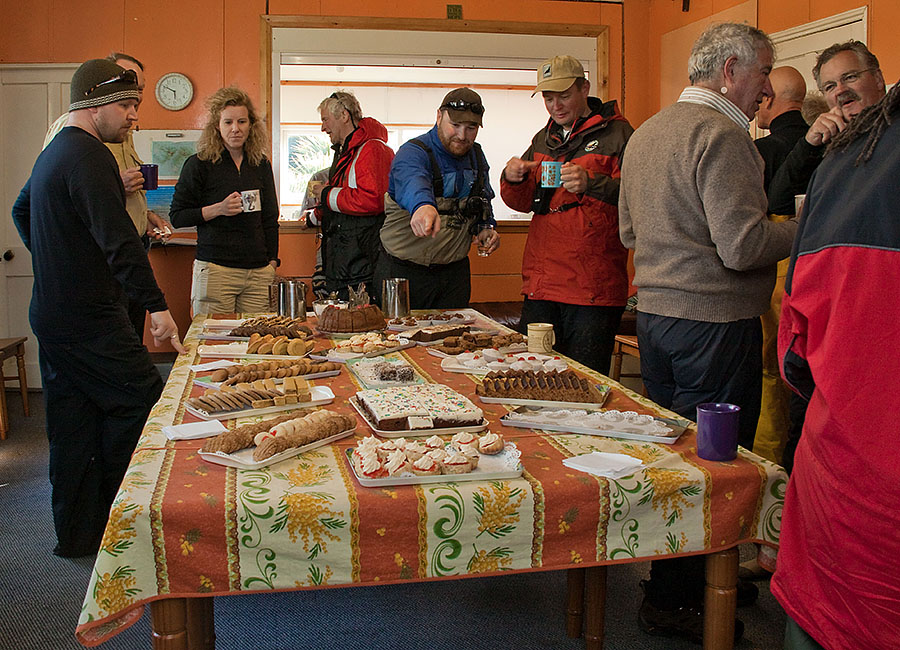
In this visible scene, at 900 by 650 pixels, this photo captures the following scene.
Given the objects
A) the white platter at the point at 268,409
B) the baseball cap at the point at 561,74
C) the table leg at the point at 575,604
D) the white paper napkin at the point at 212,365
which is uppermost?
the baseball cap at the point at 561,74

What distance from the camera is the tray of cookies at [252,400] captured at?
5.69ft

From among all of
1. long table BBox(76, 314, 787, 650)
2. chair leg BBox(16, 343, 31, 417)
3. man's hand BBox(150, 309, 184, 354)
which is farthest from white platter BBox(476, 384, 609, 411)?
chair leg BBox(16, 343, 31, 417)

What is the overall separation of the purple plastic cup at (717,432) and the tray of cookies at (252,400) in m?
0.85

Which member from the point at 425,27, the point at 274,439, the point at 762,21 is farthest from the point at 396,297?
the point at 425,27

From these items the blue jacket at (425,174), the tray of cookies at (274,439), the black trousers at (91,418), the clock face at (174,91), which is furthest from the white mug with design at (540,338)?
the clock face at (174,91)

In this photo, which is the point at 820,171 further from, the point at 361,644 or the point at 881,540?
the point at 361,644

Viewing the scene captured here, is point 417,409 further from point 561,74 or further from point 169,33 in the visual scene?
point 169,33

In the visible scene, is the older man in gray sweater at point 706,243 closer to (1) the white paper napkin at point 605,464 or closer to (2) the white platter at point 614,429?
(2) the white platter at point 614,429

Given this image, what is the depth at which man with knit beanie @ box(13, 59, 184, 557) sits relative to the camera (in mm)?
2486

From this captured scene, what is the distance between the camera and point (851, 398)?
114cm

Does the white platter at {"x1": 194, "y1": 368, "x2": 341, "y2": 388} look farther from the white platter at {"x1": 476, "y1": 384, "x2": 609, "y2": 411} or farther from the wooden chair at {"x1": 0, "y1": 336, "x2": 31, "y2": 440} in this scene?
the wooden chair at {"x1": 0, "y1": 336, "x2": 31, "y2": 440}

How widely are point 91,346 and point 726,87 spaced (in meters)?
2.13

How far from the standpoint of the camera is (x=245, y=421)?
1.71m

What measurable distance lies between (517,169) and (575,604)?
172 cm
